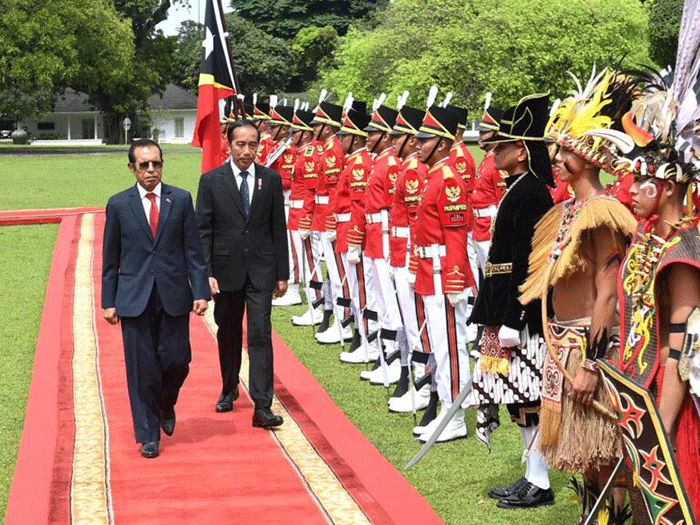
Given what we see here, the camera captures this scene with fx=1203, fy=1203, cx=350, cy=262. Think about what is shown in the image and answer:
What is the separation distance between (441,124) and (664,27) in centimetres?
3853

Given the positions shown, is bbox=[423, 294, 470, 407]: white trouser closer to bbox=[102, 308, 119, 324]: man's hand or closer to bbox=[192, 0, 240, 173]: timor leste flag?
bbox=[102, 308, 119, 324]: man's hand

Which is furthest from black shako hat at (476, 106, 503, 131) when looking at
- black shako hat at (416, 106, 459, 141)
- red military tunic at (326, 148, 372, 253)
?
red military tunic at (326, 148, 372, 253)

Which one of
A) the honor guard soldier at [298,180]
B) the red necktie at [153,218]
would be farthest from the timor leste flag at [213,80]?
the red necktie at [153,218]

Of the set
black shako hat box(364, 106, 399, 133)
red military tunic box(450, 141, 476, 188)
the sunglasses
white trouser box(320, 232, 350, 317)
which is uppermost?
black shako hat box(364, 106, 399, 133)

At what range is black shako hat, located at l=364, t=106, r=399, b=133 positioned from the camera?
34.5ft

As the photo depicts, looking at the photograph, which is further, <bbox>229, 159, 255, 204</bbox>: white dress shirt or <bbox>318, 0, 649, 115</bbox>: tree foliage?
<bbox>318, 0, 649, 115</bbox>: tree foliage

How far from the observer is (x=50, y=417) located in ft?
27.2

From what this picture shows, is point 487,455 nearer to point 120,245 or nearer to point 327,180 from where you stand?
point 120,245

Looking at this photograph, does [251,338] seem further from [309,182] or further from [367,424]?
[309,182]

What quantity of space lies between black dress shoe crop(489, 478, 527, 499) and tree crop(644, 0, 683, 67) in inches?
1543

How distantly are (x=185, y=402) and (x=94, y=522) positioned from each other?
281cm

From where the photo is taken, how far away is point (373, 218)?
9984 millimetres

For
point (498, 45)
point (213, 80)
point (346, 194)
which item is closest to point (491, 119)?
point (346, 194)

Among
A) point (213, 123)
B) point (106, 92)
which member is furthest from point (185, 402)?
point (106, 92)
